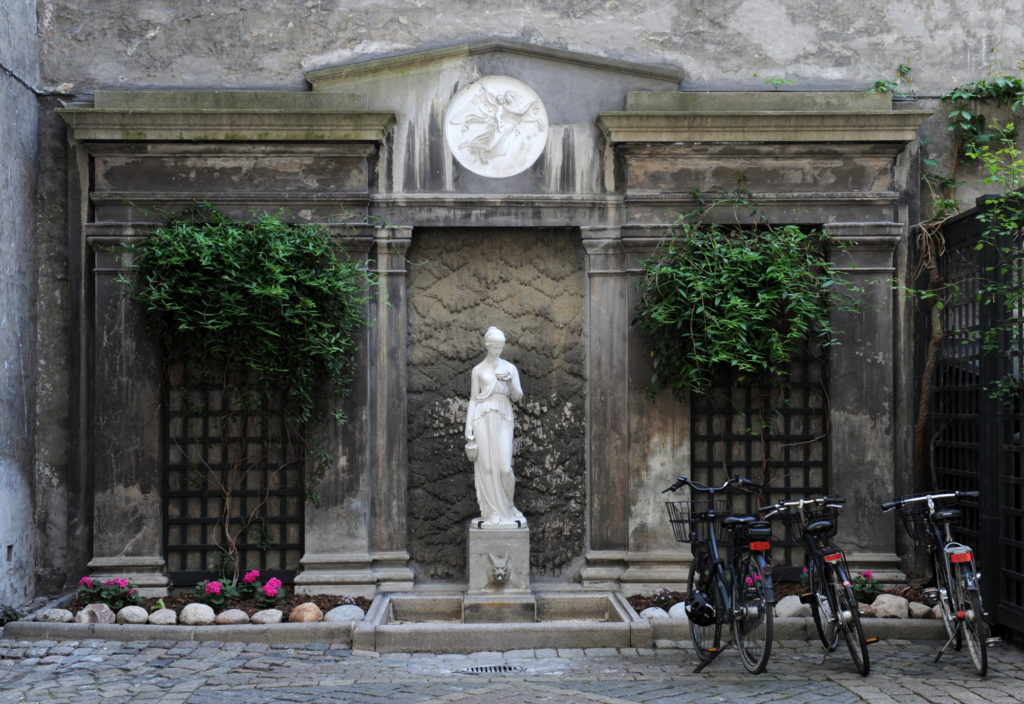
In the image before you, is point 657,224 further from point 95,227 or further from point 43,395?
point 43,395

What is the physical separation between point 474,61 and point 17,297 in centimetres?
426

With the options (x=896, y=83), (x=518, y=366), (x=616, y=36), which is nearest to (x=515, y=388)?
(x=518, y=366)

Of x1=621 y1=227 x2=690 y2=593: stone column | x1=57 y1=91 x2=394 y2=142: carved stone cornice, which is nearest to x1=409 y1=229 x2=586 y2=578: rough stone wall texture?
x1=621 y1=227 x2=690 y2=593: stone column

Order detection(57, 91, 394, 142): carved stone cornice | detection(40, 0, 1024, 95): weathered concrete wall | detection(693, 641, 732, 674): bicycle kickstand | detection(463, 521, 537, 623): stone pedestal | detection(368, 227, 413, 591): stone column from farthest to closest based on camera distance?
detection(40, 0, 1024, 95): weathered concrete wall < detection(368, 227, 413, 591): stone column < detection(57, 91, 394, 142): carved stone cornice < detection(463, 521, 537, 623): stone pedestal < detection(693, 641, 732, 674): bicycle kickstand

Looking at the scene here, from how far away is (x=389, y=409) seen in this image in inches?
356

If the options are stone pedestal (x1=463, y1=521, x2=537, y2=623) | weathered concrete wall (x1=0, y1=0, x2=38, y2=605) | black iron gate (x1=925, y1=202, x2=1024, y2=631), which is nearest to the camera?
black iron gate (x1=925, y1=202, x2=1024, y2=631)

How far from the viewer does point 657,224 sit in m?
8.95

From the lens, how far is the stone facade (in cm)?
877

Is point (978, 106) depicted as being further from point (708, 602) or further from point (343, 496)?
point (343, 496)

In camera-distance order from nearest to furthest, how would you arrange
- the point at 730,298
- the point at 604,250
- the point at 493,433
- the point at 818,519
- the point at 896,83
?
the point at 818,519, the point at 730,298, the point at 493,433, the point at 604,250, the point at 896,83

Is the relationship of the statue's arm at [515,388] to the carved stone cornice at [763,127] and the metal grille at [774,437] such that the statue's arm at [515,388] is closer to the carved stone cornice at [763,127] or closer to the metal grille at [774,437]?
the metal grille at [774,437]

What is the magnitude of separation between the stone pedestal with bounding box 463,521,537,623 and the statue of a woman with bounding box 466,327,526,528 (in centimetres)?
13

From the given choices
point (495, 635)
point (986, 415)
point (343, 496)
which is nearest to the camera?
point (495, 635)

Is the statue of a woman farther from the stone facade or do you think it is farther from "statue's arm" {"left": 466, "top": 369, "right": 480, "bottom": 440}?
the stone facade
